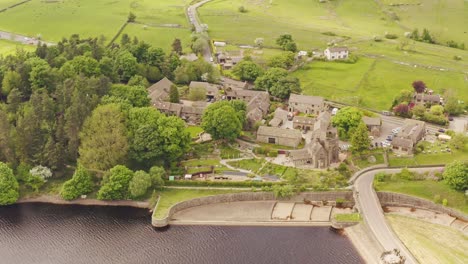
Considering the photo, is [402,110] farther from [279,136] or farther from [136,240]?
[136,240]

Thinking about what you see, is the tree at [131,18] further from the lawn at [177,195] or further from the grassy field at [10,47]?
the lawn at [177,195]

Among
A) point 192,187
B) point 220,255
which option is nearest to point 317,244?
point 220,255

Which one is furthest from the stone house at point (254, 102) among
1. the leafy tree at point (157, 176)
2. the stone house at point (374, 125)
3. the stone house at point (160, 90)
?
the leafy tree at point (157, 176)

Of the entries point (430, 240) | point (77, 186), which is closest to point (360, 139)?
Answer: point (430, 240)

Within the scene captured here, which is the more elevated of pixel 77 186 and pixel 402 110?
pixel 402 110

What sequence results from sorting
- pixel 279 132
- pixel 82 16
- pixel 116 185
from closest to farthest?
1. pixel 116 185
2. pixel 279 132
3. pixel 82 16

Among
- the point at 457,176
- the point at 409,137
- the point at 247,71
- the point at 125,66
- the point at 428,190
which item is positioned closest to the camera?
the point at 457,176
